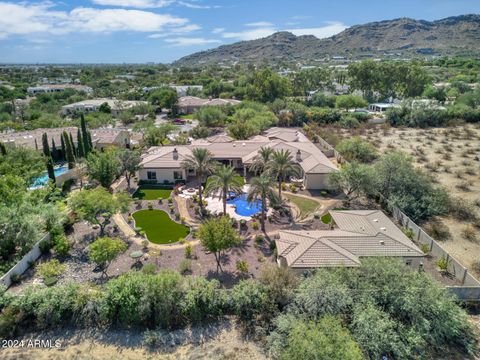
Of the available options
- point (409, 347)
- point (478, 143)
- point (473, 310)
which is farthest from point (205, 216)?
point (478, 143)

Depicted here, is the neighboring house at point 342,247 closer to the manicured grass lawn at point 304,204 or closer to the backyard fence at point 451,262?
the backyard fence at point 451,262

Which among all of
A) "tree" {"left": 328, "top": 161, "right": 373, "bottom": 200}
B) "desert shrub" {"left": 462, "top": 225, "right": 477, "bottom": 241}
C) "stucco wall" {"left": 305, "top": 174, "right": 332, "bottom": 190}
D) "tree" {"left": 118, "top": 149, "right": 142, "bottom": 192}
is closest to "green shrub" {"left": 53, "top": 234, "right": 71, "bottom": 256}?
"tree" {"left": 118, "top": 149, "right": 142, "bottom": 192}

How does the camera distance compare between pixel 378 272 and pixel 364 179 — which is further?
pixel 364 179

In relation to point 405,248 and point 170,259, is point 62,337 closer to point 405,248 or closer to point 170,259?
point 170,259

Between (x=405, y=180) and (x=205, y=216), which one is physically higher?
(x=405, y=180)

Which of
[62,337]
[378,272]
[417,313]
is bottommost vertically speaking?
[62,337]

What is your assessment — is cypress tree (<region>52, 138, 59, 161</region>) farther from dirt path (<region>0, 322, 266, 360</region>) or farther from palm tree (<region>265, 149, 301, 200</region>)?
dirt path (<region>0, 322, 266, 360</region>)
